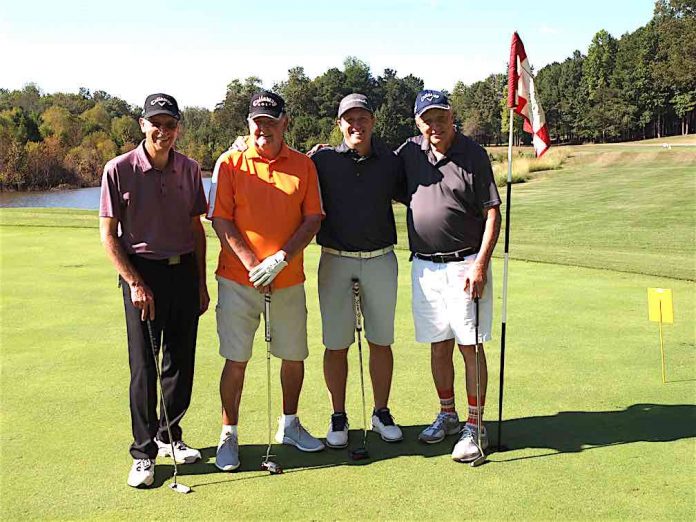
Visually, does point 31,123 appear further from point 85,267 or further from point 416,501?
point 416,501

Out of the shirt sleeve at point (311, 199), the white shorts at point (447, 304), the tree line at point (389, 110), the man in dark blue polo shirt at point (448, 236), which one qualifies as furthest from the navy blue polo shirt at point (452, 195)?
the tree line at point (389, 110)

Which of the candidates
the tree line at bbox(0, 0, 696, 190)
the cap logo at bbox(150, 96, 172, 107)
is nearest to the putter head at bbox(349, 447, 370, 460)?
the cap logo at bbox(150, 96, 172, 107)

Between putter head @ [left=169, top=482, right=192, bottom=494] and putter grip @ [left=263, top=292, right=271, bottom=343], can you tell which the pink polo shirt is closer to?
putter grip @ [left=263, top=292, right=271, bottom=343]

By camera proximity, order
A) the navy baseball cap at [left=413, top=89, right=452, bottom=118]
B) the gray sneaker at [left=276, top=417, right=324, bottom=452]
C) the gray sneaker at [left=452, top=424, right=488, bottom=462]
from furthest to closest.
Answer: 1. the navy baseball cap at [left=413, top=89, right=452, bottom=118]
2. the gray sneaker at [left=276, top=417, right=324, bottom=452]
3. the gray sneaker at [left=452, top=424, right=488, bottom=462]

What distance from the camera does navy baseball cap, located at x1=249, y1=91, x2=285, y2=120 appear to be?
355 cm

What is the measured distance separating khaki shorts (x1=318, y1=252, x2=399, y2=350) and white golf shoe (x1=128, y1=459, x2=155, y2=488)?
3.66 feet

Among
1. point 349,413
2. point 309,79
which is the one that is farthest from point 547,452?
point 309,79

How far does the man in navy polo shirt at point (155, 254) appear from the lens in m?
3.43

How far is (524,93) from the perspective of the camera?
151 inches

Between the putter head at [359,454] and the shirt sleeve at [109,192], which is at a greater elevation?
the shirt sleeve at [109,192]

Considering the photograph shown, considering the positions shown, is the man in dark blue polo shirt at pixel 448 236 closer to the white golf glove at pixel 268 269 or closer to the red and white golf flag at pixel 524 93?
the red and white golf flag at pixel 524 93

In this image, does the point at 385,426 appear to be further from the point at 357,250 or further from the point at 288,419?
the point at 357,250

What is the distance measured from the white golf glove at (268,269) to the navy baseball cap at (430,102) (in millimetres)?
1017

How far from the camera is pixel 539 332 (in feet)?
17.8
